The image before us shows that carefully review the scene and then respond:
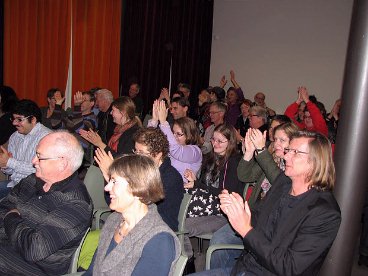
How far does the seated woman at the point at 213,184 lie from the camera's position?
3244 mm

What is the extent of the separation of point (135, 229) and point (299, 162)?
3.07ft

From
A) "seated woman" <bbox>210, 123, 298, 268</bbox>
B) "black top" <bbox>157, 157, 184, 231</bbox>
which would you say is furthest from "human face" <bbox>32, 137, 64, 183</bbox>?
"seated woman" <bbox>210, 123, 298, 268</bbox>

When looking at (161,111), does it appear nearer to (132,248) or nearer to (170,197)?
(170,197)

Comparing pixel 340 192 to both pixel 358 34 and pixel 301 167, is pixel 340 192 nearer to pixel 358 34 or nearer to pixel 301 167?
pixel 301 167

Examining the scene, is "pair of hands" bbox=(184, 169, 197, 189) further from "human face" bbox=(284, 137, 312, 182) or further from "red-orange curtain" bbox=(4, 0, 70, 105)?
"red-orange curtain" bbox=(4, 0, 70, 105)

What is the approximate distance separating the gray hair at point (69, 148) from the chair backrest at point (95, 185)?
1.10 metres

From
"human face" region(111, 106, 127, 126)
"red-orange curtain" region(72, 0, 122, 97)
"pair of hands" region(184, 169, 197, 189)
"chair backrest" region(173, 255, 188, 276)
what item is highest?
"red-orange curtain" region(72, 0, 122, 97)

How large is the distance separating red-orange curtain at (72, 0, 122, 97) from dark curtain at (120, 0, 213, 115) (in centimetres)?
25

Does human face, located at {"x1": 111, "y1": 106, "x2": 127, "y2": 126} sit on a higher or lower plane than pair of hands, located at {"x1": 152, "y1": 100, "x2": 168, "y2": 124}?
lower

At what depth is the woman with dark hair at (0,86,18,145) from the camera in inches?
177

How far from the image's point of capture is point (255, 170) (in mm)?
3207

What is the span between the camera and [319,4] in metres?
8.99

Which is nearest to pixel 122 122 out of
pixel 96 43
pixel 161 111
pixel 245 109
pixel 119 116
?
pixel 119 116

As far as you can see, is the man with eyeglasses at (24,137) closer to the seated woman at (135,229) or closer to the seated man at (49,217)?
the seated man at (49,217)
